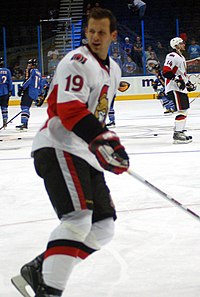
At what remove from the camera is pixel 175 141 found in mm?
7320

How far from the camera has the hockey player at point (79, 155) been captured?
1.99m

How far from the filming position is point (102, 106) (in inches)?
85.8

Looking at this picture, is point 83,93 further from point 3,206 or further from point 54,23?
point 54,23

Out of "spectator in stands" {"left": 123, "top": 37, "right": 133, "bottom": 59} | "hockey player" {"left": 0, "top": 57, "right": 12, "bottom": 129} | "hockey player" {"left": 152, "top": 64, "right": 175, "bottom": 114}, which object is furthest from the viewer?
"spectator in stands" {"left": 123, "top": 37, "right": 133, "bottom": 59}

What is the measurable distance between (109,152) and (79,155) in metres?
0.18

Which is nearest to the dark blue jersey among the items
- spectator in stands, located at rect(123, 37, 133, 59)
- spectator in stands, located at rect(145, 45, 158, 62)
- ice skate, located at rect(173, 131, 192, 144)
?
ice skate, located at rect(173, 131, 192, 144)

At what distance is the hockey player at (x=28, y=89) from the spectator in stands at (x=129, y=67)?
5.60 m

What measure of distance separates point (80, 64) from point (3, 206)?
2.28 m

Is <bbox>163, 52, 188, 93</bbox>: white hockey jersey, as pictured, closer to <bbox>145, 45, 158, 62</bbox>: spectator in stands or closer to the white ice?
the white ice

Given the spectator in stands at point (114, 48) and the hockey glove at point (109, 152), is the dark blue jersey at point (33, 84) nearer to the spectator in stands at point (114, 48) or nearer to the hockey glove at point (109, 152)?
the spectator in stands at point (114, 48)

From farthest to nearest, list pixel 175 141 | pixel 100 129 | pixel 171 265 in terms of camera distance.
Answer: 1. pixel 175 141
2. pixel 171 265
3. pixel 100 129

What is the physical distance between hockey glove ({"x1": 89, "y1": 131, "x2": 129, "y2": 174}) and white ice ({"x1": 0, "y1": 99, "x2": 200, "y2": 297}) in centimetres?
66

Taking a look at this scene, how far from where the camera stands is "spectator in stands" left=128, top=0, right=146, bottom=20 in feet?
58.5

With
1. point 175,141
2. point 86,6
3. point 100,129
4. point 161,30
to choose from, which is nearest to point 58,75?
point 100,129
